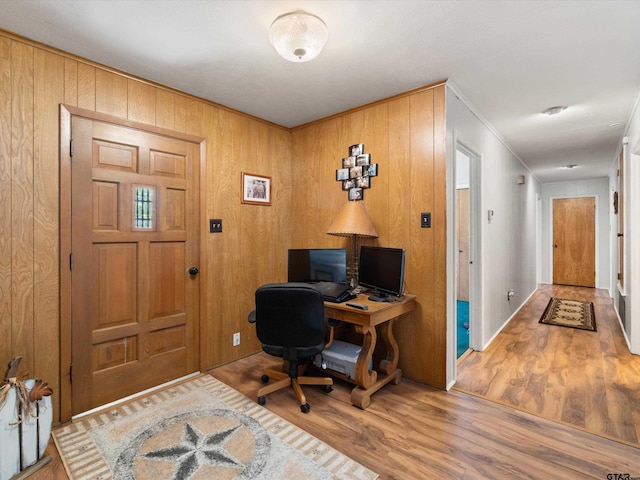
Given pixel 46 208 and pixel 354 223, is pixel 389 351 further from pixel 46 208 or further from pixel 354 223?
pixel 46 208

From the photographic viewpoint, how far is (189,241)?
2.74m

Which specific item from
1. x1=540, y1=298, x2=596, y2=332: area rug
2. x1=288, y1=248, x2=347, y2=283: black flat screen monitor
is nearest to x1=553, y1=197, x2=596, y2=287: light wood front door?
x1=540, y1=298, x2=596, y2=332: area rug

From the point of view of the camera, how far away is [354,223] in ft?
8.98

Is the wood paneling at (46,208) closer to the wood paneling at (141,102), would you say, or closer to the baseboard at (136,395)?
the baseboard at (136,395)

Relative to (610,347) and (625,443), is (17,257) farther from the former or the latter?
(610,347)

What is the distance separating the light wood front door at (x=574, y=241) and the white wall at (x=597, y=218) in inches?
3.0

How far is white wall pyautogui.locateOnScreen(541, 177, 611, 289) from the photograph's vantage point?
6785 millimetres

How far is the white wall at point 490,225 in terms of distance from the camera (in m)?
2.62

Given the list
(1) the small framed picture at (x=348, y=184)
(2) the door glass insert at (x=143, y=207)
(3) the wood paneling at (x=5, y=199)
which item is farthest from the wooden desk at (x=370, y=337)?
(3) the wood paneling at (x=5, y=199)

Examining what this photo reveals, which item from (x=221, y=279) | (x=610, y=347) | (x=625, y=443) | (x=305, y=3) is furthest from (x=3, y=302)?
(x=610, y=347)

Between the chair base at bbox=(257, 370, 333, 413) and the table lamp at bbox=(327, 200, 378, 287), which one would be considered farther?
the table lamp at bbox=(327, 200, 378, 287)

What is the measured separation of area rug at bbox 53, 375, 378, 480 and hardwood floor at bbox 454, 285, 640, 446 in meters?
1.42

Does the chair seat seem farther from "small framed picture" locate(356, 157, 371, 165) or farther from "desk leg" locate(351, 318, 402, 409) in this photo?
"small framed picture" locate(356, 157, 371, 165)

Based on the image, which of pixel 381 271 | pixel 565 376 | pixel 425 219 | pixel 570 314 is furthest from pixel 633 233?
pixel 381 271
